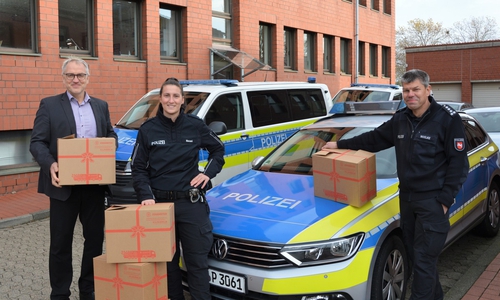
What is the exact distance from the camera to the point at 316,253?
358cm

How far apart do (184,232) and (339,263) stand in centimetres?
113

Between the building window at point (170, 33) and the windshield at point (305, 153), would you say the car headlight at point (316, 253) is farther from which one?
the building window at point (170, 33)

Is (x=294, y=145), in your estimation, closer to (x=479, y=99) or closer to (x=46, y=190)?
(x=46, y=190)

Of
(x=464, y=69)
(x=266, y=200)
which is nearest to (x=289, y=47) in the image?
(x=266, y=200)

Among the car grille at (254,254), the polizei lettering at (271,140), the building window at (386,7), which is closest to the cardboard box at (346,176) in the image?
A: the car grille at (254,254)

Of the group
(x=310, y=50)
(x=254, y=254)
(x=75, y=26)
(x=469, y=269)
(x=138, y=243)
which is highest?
(x=310, y=50)

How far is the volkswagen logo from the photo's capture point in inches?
149

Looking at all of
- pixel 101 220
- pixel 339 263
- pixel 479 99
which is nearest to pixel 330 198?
pixel 339 263

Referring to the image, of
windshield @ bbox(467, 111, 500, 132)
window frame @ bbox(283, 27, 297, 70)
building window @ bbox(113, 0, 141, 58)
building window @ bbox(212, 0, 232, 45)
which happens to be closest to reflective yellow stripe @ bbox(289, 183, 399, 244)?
windshield @ bbox(467, 111, 500, 132)

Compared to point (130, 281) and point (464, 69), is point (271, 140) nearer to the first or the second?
point (130, 281)

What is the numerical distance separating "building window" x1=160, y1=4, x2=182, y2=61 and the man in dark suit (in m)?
9.21

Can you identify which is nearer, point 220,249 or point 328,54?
point 220,249

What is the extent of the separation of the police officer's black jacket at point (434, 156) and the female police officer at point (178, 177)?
1516mm

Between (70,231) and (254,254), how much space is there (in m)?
1.54
